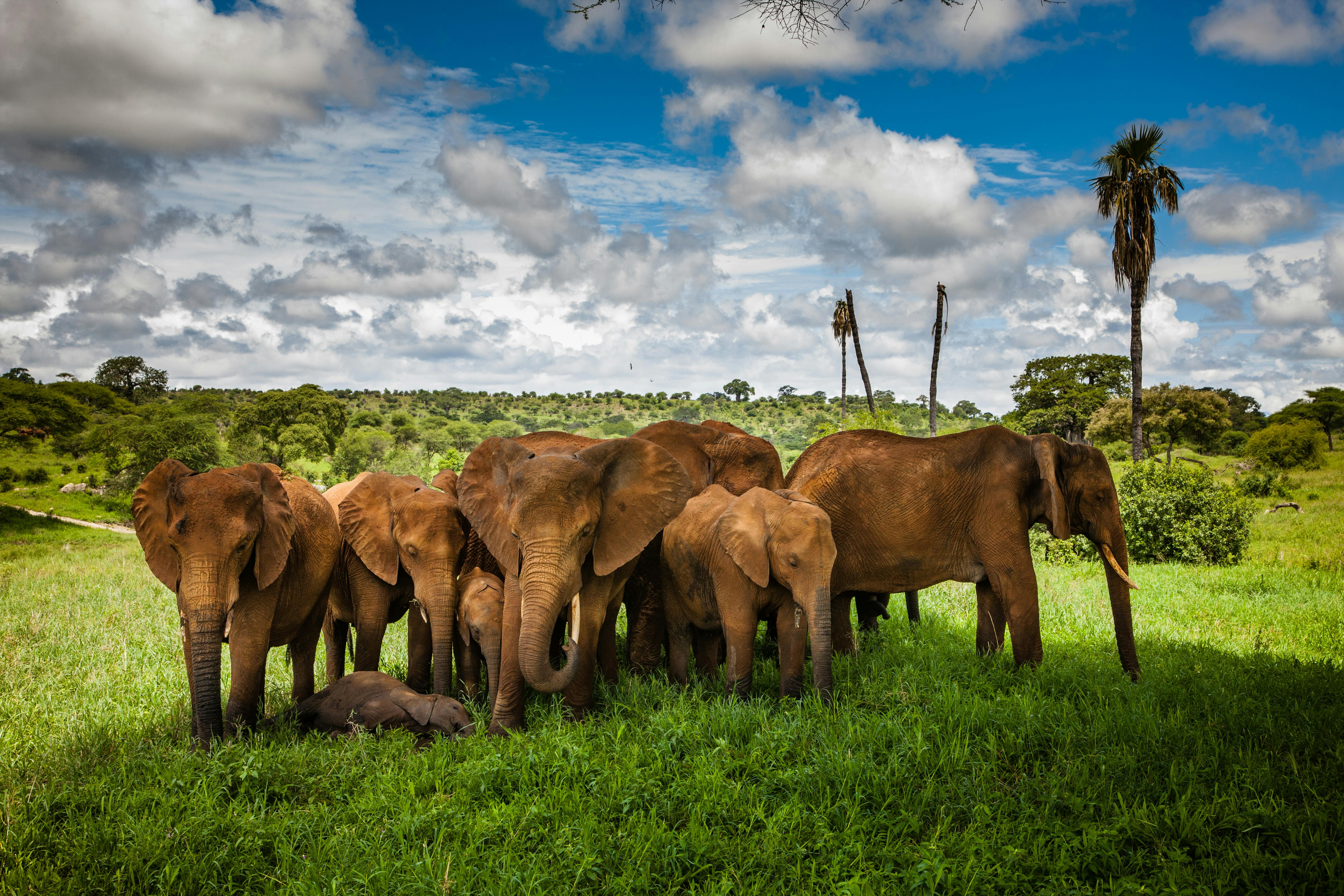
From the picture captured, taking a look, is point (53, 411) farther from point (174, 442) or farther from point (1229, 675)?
point (1229, 675)

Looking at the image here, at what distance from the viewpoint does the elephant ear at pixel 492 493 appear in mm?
6691

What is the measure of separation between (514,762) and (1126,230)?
30793 mm

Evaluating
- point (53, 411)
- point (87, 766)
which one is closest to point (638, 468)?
point (87, 766)

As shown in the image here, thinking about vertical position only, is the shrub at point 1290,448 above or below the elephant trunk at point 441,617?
above

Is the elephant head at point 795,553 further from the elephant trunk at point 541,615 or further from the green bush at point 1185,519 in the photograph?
the green bush at point 1185,519

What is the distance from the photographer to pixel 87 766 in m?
6.03

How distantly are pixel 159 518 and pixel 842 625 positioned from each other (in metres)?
6.81

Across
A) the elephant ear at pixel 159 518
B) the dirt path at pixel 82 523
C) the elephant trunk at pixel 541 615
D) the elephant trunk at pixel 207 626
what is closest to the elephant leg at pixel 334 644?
the elephant ear at pixel 159 518

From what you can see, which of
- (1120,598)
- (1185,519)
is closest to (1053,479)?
(1120,598)

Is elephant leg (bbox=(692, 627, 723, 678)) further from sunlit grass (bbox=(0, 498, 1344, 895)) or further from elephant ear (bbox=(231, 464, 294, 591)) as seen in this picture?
elephant ear (bbox=(231, 464, 294, 591))

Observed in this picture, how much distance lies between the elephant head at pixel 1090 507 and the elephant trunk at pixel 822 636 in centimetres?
300

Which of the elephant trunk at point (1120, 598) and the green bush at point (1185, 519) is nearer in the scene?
the elephant trunk at point (1120, 598)

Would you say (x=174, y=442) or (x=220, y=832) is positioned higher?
(x=174, y=442)

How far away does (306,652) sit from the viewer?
25.1 feet
